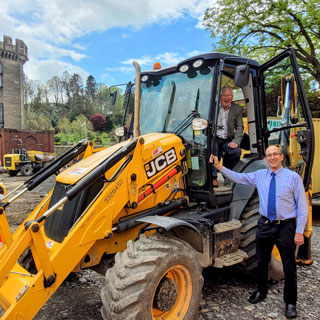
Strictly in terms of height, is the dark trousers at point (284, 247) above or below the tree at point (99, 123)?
below

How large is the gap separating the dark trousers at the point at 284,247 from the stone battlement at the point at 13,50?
41.9m

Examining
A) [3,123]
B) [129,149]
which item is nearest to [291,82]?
[129,149]

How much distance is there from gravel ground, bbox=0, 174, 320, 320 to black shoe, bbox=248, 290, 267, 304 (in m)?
0.05

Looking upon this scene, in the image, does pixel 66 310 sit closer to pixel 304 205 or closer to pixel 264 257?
pixel 264 257

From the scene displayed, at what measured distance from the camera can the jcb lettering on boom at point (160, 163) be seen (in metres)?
3.47

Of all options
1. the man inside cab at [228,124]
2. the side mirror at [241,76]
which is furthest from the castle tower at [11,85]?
the side mirror at [241,76]

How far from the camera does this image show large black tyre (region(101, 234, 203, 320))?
100 inches

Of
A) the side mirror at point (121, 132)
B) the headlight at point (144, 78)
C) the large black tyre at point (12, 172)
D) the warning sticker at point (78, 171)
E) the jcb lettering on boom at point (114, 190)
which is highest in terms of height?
the headlight at point (144, 78)

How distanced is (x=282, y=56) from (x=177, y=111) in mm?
1514

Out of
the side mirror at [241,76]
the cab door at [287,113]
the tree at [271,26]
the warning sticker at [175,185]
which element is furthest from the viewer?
the tree at [271,26]

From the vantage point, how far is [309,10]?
14.2 meters

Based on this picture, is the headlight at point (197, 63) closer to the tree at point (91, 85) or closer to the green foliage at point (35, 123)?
the green foliage at point (35, 123)

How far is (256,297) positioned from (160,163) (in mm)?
1847

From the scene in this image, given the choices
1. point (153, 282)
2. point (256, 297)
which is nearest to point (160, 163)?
point (153, 282)
